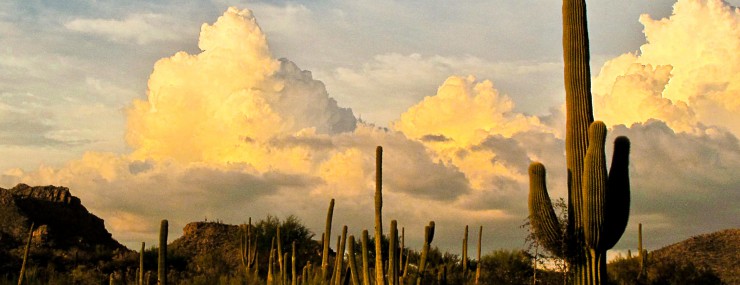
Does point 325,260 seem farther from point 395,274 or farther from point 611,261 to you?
point 611,261

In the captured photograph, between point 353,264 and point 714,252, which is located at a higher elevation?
point 714,252

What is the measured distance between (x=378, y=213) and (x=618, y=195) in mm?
10066

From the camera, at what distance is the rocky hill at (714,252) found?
41844 mm

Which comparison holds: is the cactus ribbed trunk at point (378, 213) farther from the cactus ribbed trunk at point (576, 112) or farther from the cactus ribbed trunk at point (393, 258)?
the cactus ribbed trunk at point (576, 112)

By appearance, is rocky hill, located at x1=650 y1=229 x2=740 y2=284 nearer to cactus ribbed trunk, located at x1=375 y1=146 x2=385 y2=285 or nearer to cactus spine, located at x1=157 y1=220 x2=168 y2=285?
cactus ribbed trunk, located at x1=375 y1=146 x2=385 y2=285

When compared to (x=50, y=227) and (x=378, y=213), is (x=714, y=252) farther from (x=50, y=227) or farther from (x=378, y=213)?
(x=378, y=213)

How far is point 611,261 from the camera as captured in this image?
40125 mm

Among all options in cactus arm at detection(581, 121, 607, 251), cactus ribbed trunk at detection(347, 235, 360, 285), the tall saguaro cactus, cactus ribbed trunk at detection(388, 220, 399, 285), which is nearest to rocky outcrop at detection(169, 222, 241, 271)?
the tall saguaro cactus

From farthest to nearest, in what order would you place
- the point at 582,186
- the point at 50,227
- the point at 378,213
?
the point at 50,227
the point at 582,186
the point at 378,213

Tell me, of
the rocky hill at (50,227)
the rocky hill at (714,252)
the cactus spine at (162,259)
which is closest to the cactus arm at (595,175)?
the cactus spine at (162,259)

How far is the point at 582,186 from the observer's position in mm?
22172

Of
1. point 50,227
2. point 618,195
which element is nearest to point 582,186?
point 618,195

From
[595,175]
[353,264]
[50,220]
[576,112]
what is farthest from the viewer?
[50,220]

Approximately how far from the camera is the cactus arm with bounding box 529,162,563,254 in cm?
2292
